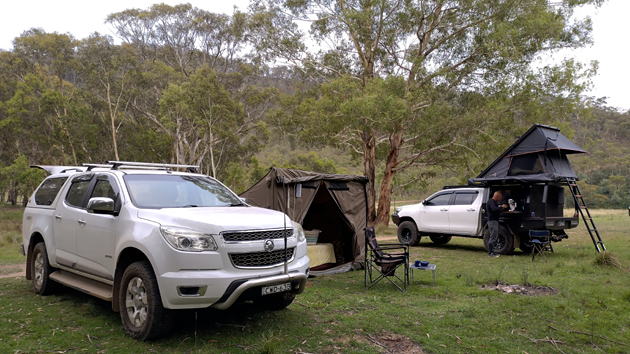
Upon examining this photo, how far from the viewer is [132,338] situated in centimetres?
443

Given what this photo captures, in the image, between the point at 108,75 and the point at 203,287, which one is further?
the point at 108,75

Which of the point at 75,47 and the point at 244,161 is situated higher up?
the point at 75,47

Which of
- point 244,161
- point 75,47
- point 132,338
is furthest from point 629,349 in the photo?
point 75,47

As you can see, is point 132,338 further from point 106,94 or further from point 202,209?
point 106,94

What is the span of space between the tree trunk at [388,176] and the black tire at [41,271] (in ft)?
51.4

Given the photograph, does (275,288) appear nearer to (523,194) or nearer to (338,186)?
(338,186)

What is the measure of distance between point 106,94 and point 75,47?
4448 millimetres

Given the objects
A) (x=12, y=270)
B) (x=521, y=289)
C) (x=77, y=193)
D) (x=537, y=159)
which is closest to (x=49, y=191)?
(x=77, y=193)

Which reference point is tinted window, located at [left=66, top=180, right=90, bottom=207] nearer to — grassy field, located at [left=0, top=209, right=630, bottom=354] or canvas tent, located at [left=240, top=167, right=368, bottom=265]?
grassy field, located at [left=0, top=209, right=630, bottom=354]

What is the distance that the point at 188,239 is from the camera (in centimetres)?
413

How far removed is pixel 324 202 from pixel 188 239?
19.0 ft

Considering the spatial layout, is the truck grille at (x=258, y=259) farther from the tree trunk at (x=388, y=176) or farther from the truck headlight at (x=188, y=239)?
the tree trunk at (x=388, y=176)

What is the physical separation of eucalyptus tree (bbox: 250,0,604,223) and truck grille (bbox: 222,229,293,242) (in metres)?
12.3

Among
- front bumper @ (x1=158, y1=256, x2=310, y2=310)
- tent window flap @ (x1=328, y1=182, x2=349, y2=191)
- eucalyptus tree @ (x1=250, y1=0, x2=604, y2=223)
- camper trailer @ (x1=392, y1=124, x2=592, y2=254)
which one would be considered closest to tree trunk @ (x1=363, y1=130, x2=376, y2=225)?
eucalyptus tree @ (x1=250, y1=0, x2=604, y2=223)
